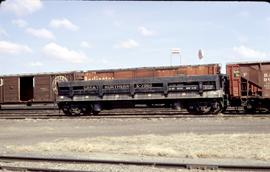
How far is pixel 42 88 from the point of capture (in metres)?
36.7

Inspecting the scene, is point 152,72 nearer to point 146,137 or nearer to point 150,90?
point 150,90

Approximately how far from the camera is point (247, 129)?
61.9 ft

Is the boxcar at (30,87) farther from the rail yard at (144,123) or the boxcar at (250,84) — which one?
the boxcar at (250,84)

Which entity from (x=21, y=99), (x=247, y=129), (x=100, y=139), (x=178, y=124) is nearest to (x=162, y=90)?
(x=178, y=124)

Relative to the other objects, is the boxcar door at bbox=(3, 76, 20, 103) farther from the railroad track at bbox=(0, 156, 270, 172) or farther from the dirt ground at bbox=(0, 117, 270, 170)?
the railroad track at bbox=(0, 156, 270, 172)

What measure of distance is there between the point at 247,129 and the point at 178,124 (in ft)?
12.3

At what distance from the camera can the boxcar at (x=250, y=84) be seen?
2703cm

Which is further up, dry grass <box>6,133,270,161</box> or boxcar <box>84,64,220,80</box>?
boxcar <box>84,64,220,80</box>

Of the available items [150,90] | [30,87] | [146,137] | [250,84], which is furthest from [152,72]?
[146,137]

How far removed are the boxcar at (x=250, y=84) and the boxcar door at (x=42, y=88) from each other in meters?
15.0

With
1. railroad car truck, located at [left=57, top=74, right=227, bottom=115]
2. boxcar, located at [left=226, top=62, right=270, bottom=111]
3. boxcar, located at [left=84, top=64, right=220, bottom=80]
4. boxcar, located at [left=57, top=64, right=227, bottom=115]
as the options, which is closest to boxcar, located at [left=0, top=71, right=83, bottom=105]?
boxcar, located at [left=84, top=64, right=220, bottom=80]

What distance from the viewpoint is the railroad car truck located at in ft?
89.8

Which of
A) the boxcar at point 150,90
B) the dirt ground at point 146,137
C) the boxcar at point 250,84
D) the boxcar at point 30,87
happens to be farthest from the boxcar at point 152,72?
the dirt ground at point 146,137

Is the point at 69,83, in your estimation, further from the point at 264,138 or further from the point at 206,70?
the point at 264,138
